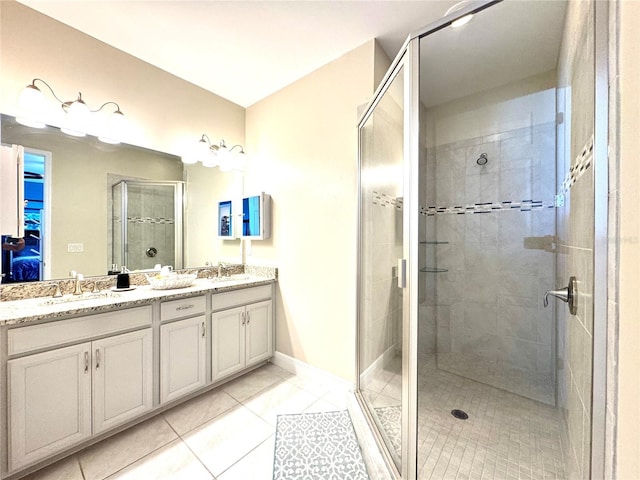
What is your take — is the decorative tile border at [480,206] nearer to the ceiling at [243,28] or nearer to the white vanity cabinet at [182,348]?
the ceiling at [243,28]

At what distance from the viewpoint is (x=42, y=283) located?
1.64 metres

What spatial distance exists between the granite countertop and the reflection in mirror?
9.8 inches

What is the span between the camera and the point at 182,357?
1808mm

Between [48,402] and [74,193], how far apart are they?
129 cm

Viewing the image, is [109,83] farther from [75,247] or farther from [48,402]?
[48,402]

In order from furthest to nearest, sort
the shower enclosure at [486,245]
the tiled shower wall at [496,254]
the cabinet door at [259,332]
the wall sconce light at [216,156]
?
the wall sconce light at [216,156], the cabinet door at [259,332], the tiled shower wall at [496,254], the shower enclosure at [486,245]

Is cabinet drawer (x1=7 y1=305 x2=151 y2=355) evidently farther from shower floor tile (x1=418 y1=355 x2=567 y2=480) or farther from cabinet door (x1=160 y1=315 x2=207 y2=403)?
shower floor tile (x1=418 y1=355 x2=567 y2=480)

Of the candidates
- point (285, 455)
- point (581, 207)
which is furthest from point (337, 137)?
point (285, 455)

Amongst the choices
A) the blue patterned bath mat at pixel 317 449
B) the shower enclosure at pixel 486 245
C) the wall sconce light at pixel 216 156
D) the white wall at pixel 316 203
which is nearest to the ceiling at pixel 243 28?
the white wall at pixel 316 203

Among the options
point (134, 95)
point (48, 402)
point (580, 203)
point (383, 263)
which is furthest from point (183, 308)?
point (580, 203)

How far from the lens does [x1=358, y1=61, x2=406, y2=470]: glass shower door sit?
1.30m

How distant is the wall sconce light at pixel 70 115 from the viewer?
1.55 metres

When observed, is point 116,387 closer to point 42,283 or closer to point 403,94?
point 42,283

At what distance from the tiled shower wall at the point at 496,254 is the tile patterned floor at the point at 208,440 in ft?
3.84
